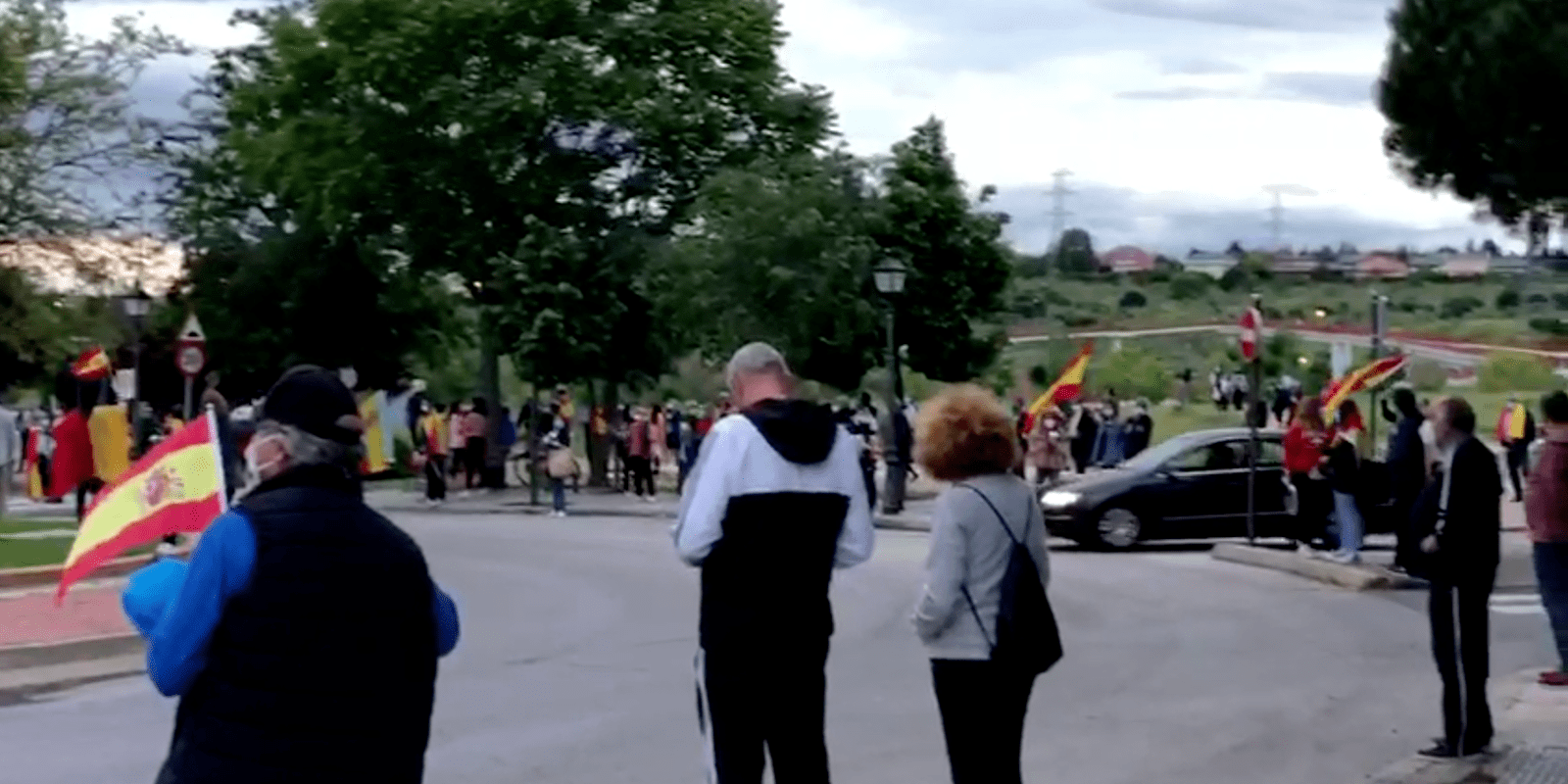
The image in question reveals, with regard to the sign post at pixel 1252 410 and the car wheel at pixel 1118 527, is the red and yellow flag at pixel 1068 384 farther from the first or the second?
the car wheel at pixel 1118 527

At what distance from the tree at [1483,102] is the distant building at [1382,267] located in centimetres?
10942

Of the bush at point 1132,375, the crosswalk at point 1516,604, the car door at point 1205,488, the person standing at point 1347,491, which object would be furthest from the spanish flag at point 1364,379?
the bush at point 1132,375

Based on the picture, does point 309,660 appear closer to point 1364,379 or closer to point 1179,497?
point 1179,497

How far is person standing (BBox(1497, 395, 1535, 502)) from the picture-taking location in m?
37.1

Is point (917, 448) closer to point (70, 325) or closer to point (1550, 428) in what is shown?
point (1550, 428)

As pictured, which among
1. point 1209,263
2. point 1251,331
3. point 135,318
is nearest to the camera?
point 1251,331

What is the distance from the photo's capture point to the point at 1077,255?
128375mm

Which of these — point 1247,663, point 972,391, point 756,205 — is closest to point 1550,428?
point 1247,663

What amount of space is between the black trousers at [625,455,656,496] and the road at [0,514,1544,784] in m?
17.8

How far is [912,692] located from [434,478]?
27453 millimetres

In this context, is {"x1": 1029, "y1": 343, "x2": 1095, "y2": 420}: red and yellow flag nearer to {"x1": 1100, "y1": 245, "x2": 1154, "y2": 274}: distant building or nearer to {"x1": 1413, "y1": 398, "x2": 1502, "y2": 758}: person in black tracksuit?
{"x1": 1413, "y1": 398, "x2": 1502, "y2": 758}: person in black tracksuit

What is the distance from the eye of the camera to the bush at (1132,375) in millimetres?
69125

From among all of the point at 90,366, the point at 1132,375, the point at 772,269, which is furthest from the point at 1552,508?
the point at 1132,375

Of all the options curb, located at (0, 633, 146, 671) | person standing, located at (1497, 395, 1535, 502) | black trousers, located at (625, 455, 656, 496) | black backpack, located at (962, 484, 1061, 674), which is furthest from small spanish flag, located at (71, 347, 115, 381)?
black backpack, located at (962, 484, 1061, 674)
